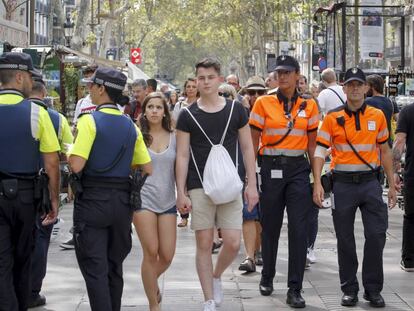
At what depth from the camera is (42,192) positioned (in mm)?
7145

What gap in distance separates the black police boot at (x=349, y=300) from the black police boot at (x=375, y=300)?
115mm

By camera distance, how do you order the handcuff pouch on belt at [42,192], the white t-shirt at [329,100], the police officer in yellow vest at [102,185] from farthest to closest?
the white t-shirt at [329,100] < the handcuff pouch on belt at [42,192] < the police officer in yellow vest at [102,185]

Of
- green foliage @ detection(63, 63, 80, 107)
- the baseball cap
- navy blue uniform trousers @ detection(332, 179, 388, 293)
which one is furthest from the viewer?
green foliage @ detection(63, 63, 80, 107)

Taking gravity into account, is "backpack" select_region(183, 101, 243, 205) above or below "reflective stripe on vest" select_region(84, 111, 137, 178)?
below

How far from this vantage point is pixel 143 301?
29.4 feet

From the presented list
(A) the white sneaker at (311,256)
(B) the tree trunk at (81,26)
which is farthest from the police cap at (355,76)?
(B) the tree trunk at (81,26)

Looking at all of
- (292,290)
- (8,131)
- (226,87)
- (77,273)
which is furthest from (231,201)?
(226,87)

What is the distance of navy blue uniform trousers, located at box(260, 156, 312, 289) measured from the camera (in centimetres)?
877

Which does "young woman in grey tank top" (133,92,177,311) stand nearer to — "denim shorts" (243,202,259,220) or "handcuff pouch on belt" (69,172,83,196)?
"handcuff pouch on belt" (69,172,83,196)

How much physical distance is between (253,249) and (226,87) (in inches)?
101

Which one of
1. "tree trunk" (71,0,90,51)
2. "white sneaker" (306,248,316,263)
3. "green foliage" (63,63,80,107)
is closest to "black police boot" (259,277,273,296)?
"white sneaker" (306,248,316,263)

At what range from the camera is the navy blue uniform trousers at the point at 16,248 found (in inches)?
276

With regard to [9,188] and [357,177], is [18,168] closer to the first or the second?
[9,188]

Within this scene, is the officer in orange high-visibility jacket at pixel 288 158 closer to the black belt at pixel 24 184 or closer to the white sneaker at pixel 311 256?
the white sneaker at pixel 311 256
